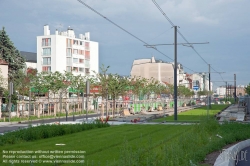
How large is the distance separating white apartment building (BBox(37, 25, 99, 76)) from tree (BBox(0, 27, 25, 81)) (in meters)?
26.7

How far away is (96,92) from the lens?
60.1 metres

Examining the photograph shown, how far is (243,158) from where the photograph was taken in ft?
42.5

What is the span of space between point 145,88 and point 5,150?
175 ft

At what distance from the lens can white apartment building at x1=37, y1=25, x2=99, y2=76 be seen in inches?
3319

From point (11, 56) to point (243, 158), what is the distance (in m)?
46.8

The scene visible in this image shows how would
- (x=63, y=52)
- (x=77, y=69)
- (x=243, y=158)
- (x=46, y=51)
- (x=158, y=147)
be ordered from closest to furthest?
1. (x=243, y=158)
2. (x=158, y=147)
3. (x=63, y=52)
4. (x=46, y=51)
5. (x=77, y=69)

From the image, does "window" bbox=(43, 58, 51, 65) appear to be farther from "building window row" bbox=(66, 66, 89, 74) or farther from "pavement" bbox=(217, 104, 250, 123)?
"pavement" bbox=(217, 104, 250, 123)

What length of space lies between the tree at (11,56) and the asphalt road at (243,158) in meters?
44.0

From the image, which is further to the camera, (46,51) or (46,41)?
(46,51)

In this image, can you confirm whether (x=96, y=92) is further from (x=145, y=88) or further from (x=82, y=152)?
(x=82, y=152)

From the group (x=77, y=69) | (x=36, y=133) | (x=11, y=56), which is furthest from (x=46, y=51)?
(x=36, y=133)

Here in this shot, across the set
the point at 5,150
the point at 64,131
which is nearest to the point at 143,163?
the point at 5,150

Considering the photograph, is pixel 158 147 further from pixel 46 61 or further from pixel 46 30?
pixel 46 30

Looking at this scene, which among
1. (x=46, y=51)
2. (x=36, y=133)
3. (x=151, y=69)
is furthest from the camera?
(x=151, y=69)
